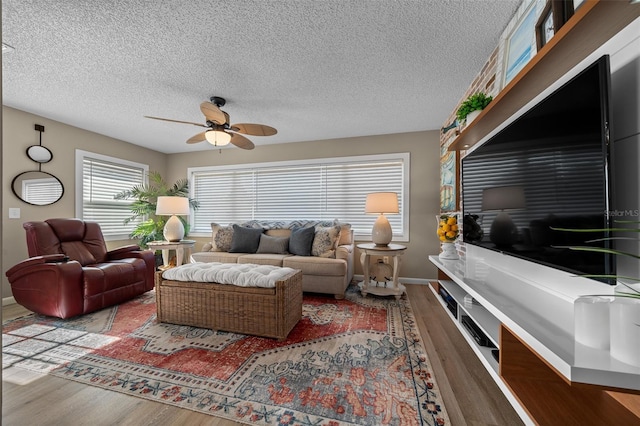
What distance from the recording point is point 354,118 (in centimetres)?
358

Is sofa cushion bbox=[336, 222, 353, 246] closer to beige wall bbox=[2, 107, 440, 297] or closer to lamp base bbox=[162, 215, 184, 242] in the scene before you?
beige wall bbox=[2, 107, 440, 297]

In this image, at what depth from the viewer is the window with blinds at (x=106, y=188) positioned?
3.92 metres

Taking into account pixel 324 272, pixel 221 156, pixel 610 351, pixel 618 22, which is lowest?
pixel 324 272

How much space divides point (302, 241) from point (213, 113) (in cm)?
199

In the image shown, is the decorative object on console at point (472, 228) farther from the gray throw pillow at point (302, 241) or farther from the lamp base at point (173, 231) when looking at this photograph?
the lamp base at point (173, 231)

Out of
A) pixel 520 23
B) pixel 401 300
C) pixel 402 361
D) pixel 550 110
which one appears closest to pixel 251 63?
pixel 520 23

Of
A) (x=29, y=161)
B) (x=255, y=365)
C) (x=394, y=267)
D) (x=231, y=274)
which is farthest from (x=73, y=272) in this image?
(x=394, y=267)

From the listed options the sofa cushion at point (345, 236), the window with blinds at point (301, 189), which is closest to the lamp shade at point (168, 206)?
the window with blinds at point (301, 189)

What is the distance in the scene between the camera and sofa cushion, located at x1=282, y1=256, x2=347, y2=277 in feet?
10.7

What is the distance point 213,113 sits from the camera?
2.49 m

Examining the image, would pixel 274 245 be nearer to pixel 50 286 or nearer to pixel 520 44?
pixel 50 286

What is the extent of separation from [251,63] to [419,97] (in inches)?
72.6

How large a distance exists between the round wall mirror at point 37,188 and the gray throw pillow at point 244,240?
237 centimetres

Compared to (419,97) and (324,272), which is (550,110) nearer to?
(419,97)
